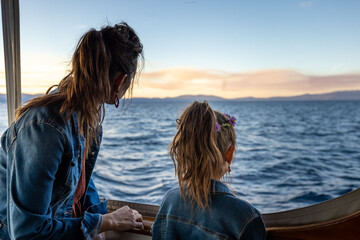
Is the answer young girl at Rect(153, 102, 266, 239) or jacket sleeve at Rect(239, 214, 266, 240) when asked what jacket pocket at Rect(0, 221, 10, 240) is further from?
jacket sleeve at Rect(239, 214, 266, 240)

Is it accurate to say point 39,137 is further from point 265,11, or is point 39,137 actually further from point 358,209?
point 265,11

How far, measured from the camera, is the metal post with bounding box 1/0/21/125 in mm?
1537

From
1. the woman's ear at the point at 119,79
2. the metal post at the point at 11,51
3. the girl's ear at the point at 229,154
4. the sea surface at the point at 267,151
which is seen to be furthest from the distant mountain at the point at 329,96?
the woman's ear at the point at 119,79

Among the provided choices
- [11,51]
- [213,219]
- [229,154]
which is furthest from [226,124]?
[11,51]

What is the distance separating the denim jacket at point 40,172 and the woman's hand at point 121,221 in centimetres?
9

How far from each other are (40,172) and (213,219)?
44 cm

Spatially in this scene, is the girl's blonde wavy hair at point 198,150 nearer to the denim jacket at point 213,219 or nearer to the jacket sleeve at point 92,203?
the denim jacket at point 213,219

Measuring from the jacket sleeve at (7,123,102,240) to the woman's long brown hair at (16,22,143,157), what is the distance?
2.7 inches

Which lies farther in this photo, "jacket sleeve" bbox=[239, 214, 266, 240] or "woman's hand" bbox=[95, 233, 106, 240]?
"woman's hand" bbox=[95, 233, 106, 240]

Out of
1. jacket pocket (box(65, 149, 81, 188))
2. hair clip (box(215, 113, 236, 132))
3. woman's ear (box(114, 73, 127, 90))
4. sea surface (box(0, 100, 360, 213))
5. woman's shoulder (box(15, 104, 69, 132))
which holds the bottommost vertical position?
sea surface (box(0, 100, 360, 213))

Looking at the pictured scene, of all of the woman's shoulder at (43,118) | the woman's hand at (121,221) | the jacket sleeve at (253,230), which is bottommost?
the woman's hand at (121,221)

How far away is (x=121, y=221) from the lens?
1.02 meters

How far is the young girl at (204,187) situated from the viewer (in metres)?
0.85

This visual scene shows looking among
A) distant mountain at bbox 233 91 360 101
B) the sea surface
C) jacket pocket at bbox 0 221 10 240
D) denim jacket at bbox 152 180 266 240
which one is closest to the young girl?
denim jacket at bbox 152 180 266 240
